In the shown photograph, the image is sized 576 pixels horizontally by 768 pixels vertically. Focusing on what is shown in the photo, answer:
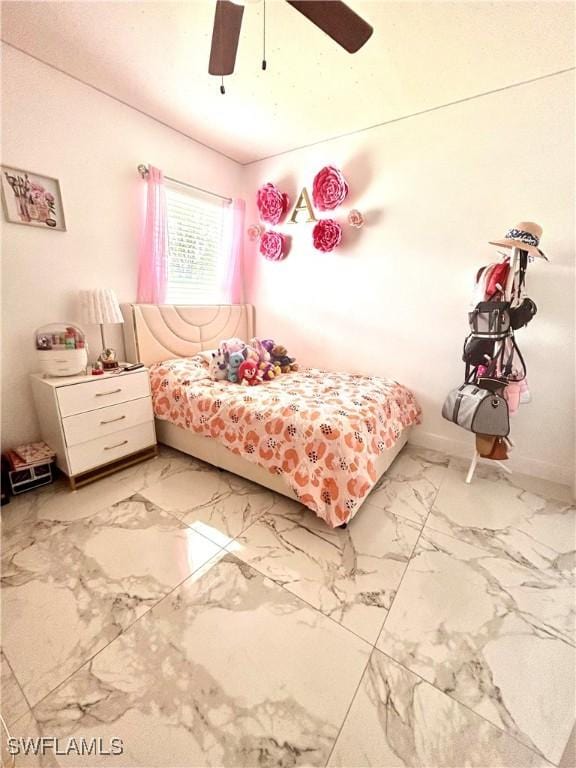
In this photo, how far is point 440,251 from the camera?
2.38 meters

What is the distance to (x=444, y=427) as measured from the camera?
101 inches

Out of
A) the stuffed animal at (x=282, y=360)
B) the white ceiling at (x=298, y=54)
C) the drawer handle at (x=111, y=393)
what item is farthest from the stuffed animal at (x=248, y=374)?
the white ceiling at (x=298, y=54)

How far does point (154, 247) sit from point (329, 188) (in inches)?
61.1

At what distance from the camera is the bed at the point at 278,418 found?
1.61 m

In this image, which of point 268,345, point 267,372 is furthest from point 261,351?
point 267,372

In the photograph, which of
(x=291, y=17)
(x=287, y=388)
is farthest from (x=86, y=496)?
(x=291, y=17)

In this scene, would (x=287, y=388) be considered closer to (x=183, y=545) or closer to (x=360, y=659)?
(x=183, y=545)

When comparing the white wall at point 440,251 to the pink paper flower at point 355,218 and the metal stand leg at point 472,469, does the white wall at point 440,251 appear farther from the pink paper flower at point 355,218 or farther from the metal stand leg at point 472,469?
the metal stand leg at point 472,469

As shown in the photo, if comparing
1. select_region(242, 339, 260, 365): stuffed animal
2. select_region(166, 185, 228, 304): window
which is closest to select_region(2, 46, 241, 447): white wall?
select_region(166, 185, 228, 304): window

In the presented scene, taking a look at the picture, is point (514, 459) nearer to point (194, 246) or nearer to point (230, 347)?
point (230, 347)

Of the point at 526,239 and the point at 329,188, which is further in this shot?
the point at 329,188

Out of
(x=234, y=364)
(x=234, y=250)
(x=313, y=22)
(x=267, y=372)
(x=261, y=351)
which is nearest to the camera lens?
(x=313, y=22)

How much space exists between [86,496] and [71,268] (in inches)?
62.1

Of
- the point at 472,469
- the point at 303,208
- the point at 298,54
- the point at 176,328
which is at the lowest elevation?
the point at 472,469
